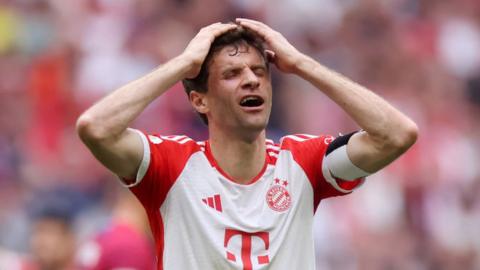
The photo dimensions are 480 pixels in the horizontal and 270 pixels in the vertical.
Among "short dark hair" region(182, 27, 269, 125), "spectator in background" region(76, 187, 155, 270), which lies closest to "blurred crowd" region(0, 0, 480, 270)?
"spectator in background" region(76, 187, 155, 270)

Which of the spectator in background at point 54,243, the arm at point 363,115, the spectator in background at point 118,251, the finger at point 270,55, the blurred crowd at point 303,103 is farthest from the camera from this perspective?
the blurred crowd at point 303,103

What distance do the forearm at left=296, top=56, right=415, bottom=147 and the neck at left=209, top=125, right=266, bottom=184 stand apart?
0.38 meters

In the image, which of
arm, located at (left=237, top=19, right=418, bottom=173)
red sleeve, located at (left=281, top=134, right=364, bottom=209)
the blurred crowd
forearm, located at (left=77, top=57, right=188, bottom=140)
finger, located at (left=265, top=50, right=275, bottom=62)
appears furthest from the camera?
the blurred crowd

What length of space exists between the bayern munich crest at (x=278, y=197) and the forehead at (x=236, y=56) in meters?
0.59

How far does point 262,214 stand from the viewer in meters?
6.54

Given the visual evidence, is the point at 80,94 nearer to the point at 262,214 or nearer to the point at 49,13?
the point at 49,13

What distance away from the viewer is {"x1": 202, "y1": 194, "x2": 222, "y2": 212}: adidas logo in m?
6.54

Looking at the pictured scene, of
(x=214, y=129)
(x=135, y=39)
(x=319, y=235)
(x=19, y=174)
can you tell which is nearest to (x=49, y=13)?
(x=135, y=39)

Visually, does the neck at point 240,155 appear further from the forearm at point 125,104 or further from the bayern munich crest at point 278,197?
the forearm at point 125,104

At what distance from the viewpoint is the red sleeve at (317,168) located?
262 inches

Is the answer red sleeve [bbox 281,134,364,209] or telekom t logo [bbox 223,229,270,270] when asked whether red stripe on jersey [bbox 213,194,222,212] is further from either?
red sleeve [bbox 281,134,364,209]

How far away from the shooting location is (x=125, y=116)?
640 cm

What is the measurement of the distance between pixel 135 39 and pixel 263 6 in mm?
1715

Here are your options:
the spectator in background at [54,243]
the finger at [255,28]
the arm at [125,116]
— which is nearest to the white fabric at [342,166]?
the finger at [255,28]
